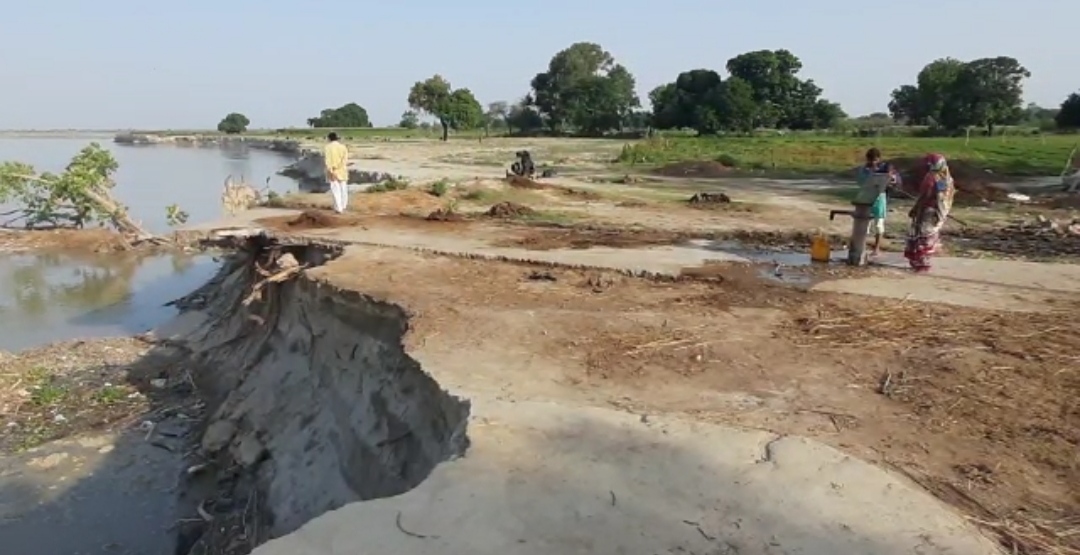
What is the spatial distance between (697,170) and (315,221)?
2139 centimetres

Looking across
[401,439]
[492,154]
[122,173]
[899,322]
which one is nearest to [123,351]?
[401,439]

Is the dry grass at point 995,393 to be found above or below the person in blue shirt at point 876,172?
below

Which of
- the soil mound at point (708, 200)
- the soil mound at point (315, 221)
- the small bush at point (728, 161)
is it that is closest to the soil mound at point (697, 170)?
the small bush at point (728, 161)

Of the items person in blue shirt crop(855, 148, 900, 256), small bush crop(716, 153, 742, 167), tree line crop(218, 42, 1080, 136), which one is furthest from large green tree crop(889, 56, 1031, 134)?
person in blue shirt crop(855, 148, 900, 256)

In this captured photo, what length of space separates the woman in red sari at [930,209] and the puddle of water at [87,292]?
1310 cm

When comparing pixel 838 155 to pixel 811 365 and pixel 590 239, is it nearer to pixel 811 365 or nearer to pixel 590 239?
pixel 590 239

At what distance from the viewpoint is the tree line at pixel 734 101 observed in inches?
2355

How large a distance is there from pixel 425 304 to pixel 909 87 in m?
75.4

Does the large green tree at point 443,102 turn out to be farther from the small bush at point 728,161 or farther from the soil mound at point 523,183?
the soil mound at point 523,183

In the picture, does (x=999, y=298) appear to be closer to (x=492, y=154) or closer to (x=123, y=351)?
(x=123, y=351)

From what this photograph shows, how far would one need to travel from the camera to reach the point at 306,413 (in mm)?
8242

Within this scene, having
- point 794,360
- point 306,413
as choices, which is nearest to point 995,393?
point 794,360

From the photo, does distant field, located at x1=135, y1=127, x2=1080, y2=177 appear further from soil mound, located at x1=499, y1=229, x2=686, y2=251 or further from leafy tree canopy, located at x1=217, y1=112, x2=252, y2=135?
leafy tree canopy, located at x1=217, y1=112, x2=252, y2=135

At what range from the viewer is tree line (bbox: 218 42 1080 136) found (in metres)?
59.8
